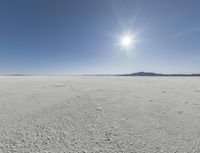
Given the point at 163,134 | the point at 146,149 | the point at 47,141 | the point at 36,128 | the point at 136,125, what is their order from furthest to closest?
the point at 136,125, the point at 36,128, the point at 163,134, the point at 47,141, the point at 146,149

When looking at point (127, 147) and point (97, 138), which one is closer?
point (127, 147)

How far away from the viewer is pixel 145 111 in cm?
430

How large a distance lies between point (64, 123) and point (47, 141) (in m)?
0.85

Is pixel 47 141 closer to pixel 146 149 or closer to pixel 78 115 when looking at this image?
pixel 78 115

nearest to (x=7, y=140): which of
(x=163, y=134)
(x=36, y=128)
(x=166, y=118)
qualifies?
(x=36, y=128)

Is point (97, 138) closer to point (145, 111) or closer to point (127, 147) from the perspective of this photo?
point (127, 147)

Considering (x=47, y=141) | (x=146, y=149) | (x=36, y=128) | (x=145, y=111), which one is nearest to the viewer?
(x=146, y=149)

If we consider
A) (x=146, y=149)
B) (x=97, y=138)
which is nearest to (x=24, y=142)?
(x=97, y=138)

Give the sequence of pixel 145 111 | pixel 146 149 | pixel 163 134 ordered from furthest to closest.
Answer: pixel 145 111, pixel 163 134, pixel 146 149

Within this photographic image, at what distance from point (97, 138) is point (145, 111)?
2.35m

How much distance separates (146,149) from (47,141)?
1.82 m

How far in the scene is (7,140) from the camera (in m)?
2.41

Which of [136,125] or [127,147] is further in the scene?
[136,125]

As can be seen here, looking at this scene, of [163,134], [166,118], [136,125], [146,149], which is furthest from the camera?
[166,118]
